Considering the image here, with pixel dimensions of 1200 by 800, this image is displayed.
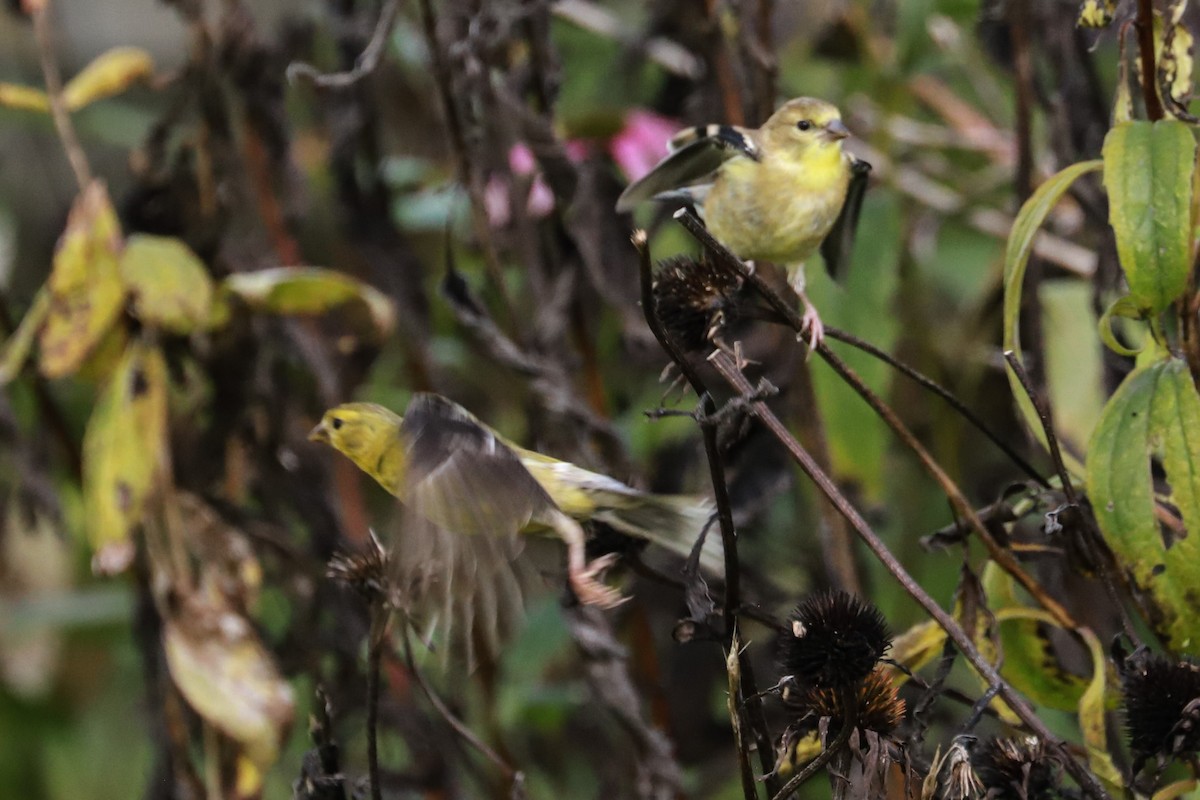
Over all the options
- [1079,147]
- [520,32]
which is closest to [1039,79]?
[1079,147]

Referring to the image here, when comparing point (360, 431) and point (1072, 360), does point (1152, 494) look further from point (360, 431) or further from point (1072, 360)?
point (1072, 360)

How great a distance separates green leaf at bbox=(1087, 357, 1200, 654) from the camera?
840 millimetres

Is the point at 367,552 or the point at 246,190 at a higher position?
the point at 367,552

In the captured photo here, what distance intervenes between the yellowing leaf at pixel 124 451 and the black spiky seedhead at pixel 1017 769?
36.5 inches

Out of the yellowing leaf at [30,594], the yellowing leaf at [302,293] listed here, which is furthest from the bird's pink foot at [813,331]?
the yellowing leaf at [30,594]

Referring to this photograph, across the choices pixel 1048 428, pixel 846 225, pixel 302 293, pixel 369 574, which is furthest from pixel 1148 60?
pixel 302 293

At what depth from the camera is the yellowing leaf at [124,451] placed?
1375mm

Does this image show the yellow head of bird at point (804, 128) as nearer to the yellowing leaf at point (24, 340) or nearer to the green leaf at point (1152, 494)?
the green leaf at point (1152, 494)

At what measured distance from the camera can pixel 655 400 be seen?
67.0 inches

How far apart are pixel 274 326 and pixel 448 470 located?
826 mm

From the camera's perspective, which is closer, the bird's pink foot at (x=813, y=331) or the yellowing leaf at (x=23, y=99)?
the bird's pink foot at (x=813, y=331)

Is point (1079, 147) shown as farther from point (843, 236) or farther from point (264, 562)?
point (264, 562)

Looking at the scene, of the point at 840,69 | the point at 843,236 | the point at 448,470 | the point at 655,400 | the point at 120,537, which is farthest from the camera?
the point at 840,69

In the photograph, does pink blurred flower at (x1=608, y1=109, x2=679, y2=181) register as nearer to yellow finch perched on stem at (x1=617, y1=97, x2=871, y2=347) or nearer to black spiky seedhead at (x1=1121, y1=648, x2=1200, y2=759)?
yellow finch perched on stem at (x1=617, y1=97, x2=871, y2=347)
